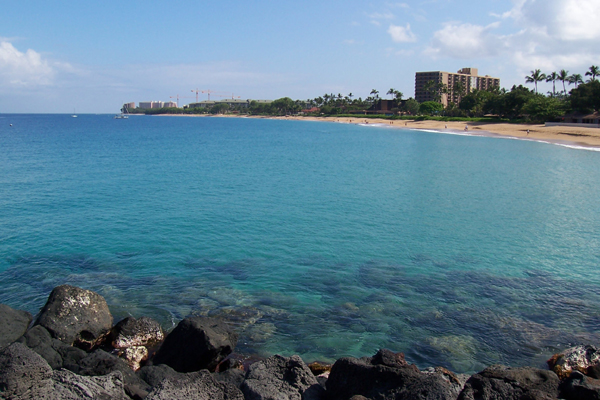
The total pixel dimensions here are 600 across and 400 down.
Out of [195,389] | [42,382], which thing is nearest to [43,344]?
[42,382]

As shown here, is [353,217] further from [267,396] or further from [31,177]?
[31,177]

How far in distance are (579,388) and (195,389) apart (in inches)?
277

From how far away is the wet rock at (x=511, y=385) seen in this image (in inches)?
316

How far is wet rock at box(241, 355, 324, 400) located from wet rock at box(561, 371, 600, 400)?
15.2 feet

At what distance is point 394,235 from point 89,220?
16003 millimetres

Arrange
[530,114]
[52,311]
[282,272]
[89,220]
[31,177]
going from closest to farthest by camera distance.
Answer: [52,311] → [282,272] → [89,220] → [31,177] → [530,114]

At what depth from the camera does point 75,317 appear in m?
11.3

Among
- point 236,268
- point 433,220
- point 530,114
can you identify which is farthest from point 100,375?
point 530,114

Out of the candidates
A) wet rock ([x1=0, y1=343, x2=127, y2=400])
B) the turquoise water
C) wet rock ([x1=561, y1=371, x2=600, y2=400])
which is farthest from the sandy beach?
wet rock ([x1=0, y1=343, x2=127, y2=400])

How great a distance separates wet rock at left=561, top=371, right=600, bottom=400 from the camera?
8148 millimetres

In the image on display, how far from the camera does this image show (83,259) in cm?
1808

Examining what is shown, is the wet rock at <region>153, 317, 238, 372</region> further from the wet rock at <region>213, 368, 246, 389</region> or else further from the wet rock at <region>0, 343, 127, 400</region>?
the wet rock at <region>0, 343, 127, 400</region>

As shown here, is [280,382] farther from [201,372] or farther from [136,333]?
[136,333]

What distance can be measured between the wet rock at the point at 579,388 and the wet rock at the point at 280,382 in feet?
15.2
